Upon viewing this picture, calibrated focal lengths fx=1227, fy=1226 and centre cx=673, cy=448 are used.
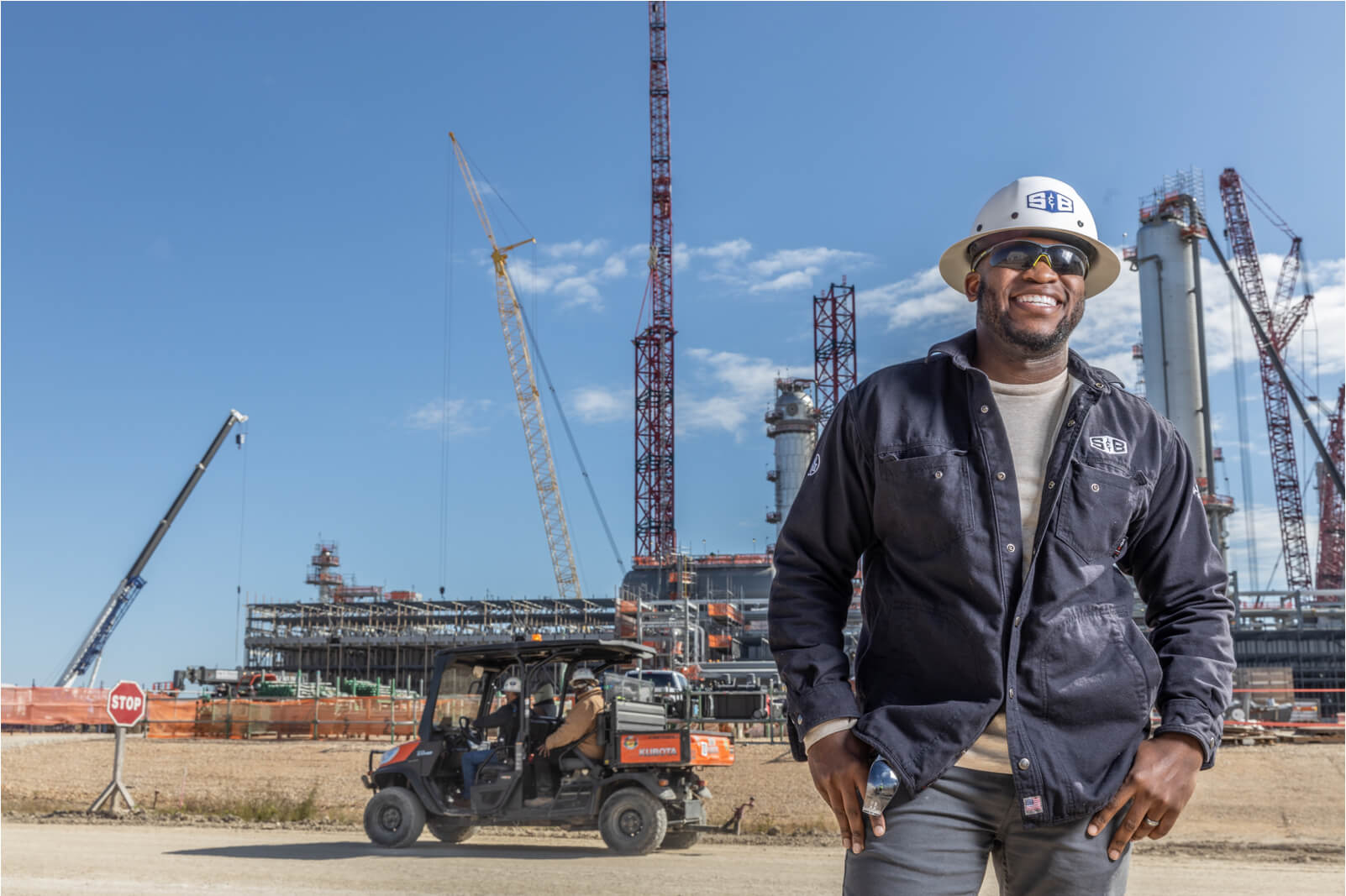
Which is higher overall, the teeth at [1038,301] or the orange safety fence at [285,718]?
the teeth at [1038,301]

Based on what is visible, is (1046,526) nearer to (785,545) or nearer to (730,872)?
(785,545)

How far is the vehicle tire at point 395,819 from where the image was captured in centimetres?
1306

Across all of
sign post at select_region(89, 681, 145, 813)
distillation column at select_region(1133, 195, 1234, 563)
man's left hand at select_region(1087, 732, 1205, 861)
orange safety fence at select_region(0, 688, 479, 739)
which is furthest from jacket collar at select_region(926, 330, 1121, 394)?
distillation column at select_region(1133, 195, 1234, 563)

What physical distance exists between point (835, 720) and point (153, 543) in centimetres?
7897

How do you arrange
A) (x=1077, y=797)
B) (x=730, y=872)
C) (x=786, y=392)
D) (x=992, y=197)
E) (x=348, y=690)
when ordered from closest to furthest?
1. (x=1077, y=797)
2. (x=992, y=197)
3. (x=730, y=872)
4. (x=348, y=690)
5. (x=786, y=392)

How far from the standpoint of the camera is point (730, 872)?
35.9 ft

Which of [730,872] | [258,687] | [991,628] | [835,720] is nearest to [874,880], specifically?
[835,720]

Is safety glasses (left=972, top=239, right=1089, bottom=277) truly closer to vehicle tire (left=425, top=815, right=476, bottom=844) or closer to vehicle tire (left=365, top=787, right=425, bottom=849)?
vehicle tire (left=365, top=787, right=425, bottom=849)

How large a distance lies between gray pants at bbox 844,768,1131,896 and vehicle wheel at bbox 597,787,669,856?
10.3 m

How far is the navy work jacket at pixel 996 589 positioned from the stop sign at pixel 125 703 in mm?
16072

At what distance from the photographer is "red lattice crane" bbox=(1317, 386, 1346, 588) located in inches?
4109

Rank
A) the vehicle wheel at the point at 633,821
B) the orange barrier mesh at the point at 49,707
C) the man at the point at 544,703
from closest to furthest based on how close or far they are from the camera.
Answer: the vehicle wheel at the point at 633,821
the man at the point at 544,703
the orange barrier mesh at the point at 49,707

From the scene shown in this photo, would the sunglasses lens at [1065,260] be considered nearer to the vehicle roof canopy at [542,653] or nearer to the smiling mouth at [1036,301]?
the smiling mouth at [1036,301]

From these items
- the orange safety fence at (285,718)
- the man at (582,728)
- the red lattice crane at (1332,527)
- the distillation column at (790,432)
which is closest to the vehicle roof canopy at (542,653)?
the man at (582,728)
